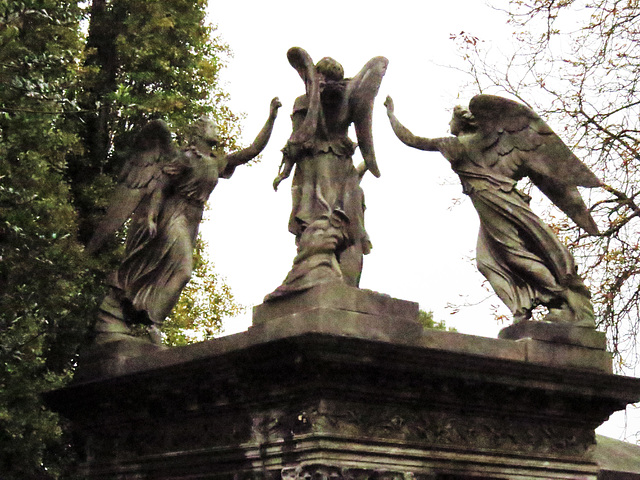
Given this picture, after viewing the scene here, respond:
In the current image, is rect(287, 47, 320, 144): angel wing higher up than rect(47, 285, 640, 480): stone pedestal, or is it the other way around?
rect(287, 47, 320, 144): angel wing

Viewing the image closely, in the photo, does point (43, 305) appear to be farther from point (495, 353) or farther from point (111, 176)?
point (495, 353)

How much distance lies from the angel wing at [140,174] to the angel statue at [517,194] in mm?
2073

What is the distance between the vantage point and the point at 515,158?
424 inches

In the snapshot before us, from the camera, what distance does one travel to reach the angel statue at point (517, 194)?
10.5m

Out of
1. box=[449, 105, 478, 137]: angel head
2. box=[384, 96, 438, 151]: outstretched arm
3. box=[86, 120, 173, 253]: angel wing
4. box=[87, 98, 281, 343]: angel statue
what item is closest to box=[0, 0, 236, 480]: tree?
box=[86, 120, 173, 253]: angel wing

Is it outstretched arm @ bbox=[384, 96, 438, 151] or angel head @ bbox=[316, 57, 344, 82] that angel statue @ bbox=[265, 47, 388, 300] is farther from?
outstretched arm @ bbox=[384, 96, 438, 151]

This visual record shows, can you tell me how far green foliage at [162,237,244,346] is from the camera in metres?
22.8

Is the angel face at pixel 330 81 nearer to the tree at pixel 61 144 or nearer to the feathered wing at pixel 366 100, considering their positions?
the feathered wing at pixel 366 100

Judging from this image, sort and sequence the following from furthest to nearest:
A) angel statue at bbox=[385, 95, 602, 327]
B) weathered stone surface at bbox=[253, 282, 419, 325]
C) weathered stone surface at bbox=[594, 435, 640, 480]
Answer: weathered stone surface at bbox=[594, 435, 640, 480], angel statue at bbox=[385, 95, 602, 327], weathered stone surface at bbox=[253, 282, 419, 325]

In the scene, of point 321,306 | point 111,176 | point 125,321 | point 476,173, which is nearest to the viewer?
point 321,306

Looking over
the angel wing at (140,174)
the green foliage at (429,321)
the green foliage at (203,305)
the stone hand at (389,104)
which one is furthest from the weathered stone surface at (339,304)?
the green foliage at (429,321)

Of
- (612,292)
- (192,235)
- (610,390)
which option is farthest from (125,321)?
(612,292)

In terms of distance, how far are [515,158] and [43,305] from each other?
329 inches

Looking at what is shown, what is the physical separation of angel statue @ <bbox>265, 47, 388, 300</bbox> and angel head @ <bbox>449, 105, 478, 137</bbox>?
0.92m
